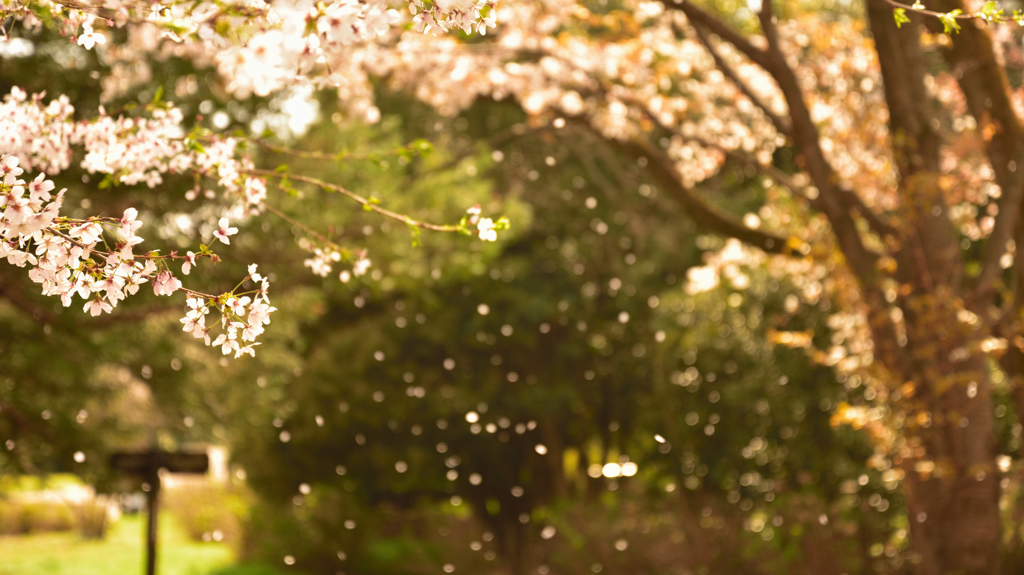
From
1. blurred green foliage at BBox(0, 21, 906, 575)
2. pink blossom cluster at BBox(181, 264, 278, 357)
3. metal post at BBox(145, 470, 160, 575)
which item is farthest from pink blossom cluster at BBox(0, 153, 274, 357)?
metal post at BBox(145, 470, 160, 575)

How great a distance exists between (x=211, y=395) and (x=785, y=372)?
5553mm

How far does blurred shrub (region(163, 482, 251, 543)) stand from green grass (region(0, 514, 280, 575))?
0.99ft

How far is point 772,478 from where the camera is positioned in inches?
325

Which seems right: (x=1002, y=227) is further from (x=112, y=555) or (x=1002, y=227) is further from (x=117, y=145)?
(x=112, y=555)

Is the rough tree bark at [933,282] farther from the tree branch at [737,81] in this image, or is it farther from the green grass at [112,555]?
the green grass at [112,555]

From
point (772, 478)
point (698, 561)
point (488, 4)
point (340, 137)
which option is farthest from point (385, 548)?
point (488, 4)

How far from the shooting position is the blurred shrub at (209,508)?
10.5 m

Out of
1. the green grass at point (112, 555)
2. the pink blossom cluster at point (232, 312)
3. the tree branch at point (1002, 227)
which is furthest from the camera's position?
the green grass at point (112, 555)

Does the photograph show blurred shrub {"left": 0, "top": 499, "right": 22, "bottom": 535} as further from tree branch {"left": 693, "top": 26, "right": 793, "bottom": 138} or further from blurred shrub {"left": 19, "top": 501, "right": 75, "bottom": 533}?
tree branch {"left": 693, "top": 26, "right": 793, "bottom": 138}

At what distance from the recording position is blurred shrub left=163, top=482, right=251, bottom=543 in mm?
10492

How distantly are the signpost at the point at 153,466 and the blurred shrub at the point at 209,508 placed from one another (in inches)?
160

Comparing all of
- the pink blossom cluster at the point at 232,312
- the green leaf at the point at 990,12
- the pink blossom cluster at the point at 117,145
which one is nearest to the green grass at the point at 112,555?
the pink blossom cluster at the point at 117,145

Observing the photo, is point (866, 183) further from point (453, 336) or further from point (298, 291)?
point (453, 336)

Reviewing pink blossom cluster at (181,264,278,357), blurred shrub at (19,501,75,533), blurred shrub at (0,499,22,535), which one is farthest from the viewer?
blurred shrub at (19,501,75,533)
